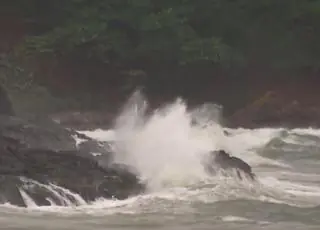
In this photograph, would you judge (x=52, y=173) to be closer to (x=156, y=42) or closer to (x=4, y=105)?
(x=4, y=105)

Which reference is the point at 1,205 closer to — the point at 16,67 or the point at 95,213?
the point at 95,213

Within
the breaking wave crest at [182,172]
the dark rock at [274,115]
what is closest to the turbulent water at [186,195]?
the breaking wave crest at [182,172]

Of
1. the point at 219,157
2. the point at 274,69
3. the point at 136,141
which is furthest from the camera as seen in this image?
the point at 274,69

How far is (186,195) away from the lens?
12406 mm

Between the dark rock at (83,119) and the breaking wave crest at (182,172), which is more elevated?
the dark rock at (83,119)

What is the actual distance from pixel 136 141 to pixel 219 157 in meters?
2.11

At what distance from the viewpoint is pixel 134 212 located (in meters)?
11.1

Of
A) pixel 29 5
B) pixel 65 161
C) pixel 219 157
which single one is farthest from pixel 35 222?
pixel 29 5

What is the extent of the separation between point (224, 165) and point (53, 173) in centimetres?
294

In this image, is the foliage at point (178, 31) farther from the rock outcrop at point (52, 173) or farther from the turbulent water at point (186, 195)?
the rock outcrop at point (52, 173)

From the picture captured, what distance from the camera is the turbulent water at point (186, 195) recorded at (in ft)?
34.7

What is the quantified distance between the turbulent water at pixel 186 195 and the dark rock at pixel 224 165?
6.1 inches

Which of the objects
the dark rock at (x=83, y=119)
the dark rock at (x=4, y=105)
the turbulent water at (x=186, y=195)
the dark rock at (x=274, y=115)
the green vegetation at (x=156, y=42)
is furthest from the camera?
the green vegetation at (x=156, y=42)

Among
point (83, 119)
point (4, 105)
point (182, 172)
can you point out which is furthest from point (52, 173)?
point (83, 119)
